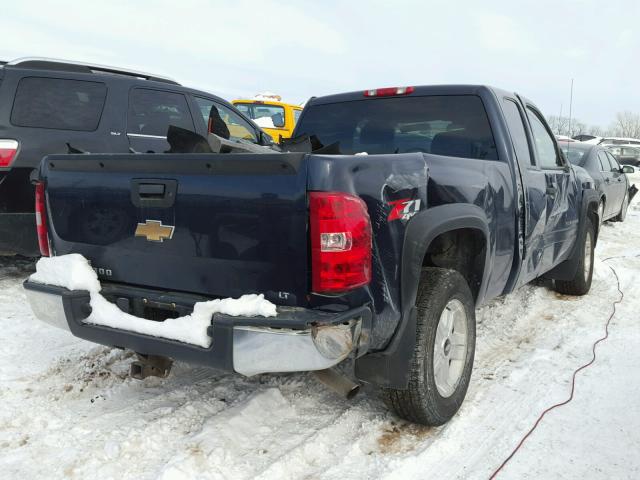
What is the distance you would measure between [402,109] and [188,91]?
3.13 meters

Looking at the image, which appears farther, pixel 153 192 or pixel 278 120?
pixel 278 120

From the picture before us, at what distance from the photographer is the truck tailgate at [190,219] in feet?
7.29

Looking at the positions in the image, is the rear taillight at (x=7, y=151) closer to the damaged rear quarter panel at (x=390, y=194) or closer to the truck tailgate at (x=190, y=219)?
the truck tailgate at (x=190, y=219)

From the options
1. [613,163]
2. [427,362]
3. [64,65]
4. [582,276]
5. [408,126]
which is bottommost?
[582,276]

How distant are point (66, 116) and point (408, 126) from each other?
3.31 meters

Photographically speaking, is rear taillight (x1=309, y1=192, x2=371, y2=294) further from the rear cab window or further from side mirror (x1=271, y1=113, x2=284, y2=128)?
side mirror (x1=271, y1=113, x2=284, y2=128)

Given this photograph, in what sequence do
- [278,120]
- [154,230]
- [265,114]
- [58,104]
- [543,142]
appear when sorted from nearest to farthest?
[154,230] < [543,142] < [58,104] < [278,120] < [265,114]

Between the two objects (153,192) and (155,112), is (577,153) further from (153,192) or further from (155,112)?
(153,192)

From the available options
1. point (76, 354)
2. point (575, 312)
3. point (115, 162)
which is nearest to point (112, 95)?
point (76, 354)

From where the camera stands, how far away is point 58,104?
5.14 m

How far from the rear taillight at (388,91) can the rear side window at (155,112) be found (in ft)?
8.74

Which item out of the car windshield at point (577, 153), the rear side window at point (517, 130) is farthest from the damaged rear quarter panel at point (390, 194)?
the car windshield at point (577, 153)

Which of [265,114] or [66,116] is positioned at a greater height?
[265,114]

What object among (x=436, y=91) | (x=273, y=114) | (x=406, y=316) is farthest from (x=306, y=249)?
(x=273, y=114)
